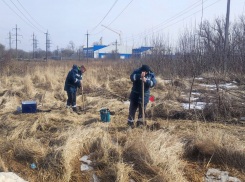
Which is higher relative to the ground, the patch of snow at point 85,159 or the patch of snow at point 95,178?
the patch of snow at point 85,159

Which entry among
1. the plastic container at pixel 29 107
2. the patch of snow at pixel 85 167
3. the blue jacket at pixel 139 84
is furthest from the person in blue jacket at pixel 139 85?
the plastic container at pixel 29 107

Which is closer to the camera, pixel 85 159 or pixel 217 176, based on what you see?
pixel 217 176

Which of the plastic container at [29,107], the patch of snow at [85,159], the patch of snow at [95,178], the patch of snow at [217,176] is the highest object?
the plastic container at [29,107]

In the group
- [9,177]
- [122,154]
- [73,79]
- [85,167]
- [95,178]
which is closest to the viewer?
[9,177]

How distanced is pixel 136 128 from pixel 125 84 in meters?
6.89

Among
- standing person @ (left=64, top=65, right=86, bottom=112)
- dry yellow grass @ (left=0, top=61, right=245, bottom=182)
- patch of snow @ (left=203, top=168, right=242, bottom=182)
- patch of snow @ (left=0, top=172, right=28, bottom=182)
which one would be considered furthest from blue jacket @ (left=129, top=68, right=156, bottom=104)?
patch of snow @ (left=0, top=172, right=28, bottom=182)

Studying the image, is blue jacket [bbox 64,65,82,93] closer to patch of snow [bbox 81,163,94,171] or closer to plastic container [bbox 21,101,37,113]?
plastic container [bbox 21,101,37,113]

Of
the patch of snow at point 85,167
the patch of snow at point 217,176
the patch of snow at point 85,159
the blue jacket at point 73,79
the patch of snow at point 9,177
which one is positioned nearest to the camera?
the patch of snow at point 9,177

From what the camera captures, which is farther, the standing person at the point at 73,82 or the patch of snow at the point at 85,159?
the standing person at the point at 73,82

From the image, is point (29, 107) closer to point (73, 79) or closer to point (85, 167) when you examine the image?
point (73, 79)

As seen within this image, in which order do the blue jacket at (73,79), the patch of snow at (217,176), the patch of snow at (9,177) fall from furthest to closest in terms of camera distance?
1. the blue jacket at (73,79)
2. the patch of snow at (217,176)
3. the patch of snow at (9,177)

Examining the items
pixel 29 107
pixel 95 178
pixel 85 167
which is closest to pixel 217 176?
pixel 95 178

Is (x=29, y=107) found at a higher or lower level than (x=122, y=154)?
higher

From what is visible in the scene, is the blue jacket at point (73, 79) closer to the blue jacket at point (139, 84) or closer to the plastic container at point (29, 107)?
the plastic container at point (29, 107)
